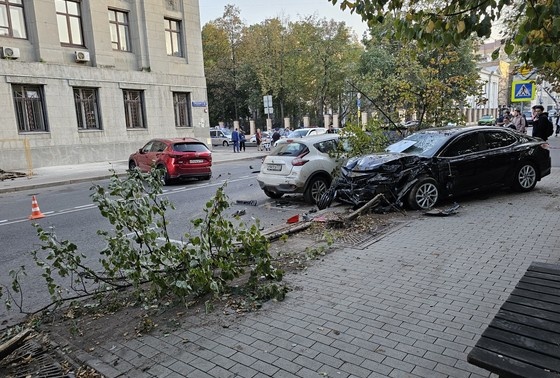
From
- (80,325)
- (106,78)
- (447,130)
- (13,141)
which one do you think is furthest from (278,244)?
(106,78)

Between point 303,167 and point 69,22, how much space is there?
19867 mm

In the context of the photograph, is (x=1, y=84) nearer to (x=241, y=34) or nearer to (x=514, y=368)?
(x=514, y=368)

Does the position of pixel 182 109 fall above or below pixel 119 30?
below

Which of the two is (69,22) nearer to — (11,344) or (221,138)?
(221,138)

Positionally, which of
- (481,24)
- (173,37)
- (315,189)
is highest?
(173,37)

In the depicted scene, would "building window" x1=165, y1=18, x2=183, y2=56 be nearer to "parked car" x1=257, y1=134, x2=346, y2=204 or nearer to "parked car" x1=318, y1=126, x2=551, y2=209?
"parked car" x1=257, y1=134, x2=346, y2=204

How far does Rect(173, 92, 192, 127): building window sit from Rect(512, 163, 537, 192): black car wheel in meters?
23.2

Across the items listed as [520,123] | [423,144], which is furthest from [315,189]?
[520,123]

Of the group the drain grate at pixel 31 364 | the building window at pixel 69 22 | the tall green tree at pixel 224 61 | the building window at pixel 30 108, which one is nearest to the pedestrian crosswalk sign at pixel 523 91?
the drain grate at pixel 31 364

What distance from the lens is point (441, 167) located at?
8.31m

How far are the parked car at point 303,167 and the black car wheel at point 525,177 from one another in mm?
4045

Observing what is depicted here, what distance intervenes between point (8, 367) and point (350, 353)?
2.83 meters

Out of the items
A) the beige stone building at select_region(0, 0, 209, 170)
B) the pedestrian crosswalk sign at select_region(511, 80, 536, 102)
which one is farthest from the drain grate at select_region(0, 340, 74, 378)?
the beige stone building at select_region(0, 0, 209, 170)

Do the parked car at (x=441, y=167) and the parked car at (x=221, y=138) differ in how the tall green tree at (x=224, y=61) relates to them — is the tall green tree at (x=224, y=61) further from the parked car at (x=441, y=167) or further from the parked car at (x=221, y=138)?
the parked car at (x=441, y=167)
